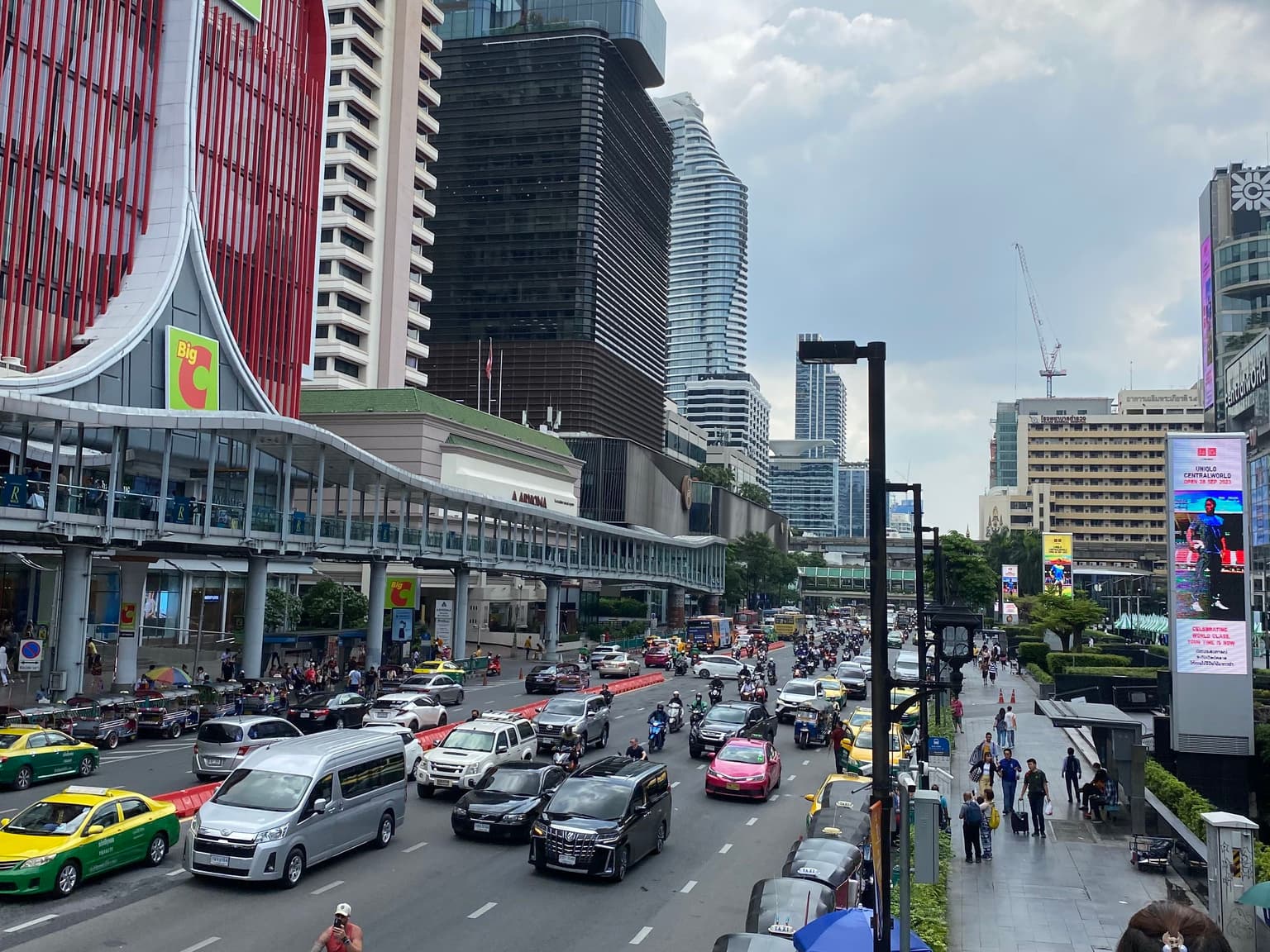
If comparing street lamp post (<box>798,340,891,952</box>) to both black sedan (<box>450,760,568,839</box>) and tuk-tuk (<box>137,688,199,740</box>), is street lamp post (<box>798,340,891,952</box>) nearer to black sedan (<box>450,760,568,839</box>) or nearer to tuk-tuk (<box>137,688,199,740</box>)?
black sedan (<box>450,760,568,839</box>)

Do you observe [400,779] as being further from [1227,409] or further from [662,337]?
[662,337]

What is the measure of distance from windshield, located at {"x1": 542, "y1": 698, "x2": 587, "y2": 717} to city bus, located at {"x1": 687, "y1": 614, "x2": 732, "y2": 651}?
43.0 m

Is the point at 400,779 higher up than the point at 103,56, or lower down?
lower down

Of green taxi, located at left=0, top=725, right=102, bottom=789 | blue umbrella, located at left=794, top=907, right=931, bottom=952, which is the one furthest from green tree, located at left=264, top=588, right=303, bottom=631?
blue umbrella, located at left=794, top=907, right=931, bottom=952

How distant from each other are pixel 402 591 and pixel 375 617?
4.39 metres

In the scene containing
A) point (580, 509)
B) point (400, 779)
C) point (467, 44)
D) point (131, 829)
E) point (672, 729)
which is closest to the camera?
point (131, 829)

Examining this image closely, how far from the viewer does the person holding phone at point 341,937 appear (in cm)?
1159

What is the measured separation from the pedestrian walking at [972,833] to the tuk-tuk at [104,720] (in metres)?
22.5

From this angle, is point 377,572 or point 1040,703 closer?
point 1040,703

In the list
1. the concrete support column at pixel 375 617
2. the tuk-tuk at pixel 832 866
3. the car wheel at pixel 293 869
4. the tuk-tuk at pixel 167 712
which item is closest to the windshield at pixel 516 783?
the car wheel at pixel 293 869

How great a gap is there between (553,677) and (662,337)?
129 metres

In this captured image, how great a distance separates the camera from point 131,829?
16812mm

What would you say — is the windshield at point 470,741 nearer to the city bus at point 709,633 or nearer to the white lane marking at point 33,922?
the white lane marking at point 33,922

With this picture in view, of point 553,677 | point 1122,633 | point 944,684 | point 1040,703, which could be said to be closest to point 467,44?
point 1122,633
